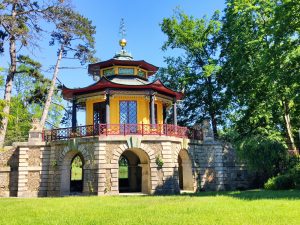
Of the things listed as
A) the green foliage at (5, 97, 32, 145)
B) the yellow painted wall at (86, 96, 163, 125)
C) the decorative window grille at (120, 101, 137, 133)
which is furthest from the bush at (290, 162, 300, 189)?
the green foliage at (5, 97, 32, 145)

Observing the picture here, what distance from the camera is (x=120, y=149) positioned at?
20344mm

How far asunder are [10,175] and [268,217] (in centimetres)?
1813

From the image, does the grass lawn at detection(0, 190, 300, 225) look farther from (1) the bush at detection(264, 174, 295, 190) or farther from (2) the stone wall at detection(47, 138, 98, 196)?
(1) the bush at detection(264, 174, 295, 190)

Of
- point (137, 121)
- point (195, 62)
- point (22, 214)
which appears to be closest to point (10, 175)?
point (137, 121)

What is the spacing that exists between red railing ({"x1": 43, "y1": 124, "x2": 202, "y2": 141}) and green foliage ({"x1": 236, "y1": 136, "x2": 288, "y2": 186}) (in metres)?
4.56

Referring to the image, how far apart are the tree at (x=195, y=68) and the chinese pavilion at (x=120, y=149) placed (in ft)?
19.1

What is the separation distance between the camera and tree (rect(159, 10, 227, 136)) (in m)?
30.2

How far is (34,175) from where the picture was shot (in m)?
21.8

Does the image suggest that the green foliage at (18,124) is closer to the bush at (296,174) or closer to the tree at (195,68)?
the tree at (195,68)

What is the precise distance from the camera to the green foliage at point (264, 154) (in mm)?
22391

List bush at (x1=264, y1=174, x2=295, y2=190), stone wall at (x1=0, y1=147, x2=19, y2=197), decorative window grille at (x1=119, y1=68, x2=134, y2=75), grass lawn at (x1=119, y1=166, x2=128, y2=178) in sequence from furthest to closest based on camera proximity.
A: grass lawn at (x1=119, y1=166, x2=128, y2=178) < decorative window grille at (x1=119, y1=68, x2=134, y2=75) < stone wall at (x1=0, y1=147, x2=19, y2=197) < bush at (x1=264, y1=174, x2=295, y2=190)

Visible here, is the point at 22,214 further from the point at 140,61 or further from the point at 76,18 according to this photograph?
the point at 76,18

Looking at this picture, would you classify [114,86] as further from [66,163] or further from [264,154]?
[264,154]

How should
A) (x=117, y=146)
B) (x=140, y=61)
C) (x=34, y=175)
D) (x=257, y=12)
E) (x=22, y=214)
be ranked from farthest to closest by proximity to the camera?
1. (x=257, y=12)
2. (x=140, y=61)
3. (x=34, y=175)
4. (x=117, y=146)
5. (x=22, y=214)
